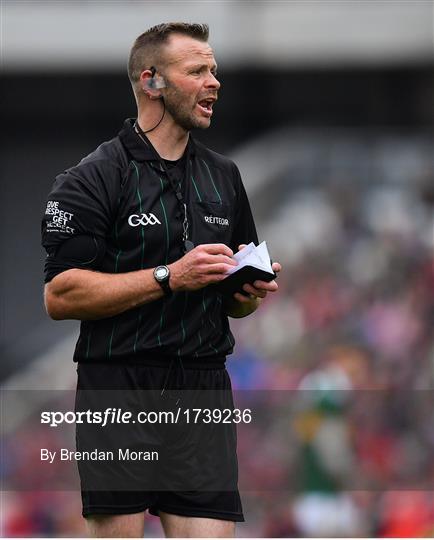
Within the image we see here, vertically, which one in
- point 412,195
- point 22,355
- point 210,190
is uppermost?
point 210,190

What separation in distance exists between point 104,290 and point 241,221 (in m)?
0.66

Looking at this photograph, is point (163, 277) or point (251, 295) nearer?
point (163, 277)

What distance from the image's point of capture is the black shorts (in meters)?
4.13

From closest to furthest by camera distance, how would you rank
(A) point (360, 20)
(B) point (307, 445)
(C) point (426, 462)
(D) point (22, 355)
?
(B) point (307, 445), (C) point (426, 462), (D) point (22, 355), (A) point (360, 20)

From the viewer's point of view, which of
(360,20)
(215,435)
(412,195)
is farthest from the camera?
(360,20)

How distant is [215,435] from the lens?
426 centimetres

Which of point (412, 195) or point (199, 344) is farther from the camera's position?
point (412, 195)

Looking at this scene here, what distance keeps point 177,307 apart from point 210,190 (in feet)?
1.40

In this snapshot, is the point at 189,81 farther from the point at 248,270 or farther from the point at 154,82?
the point at 248,270

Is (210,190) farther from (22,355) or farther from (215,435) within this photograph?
(22,355)

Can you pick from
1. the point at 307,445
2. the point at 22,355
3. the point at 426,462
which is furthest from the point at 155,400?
the point at 22,355

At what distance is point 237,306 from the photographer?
14.1ft

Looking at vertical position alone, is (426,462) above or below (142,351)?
below

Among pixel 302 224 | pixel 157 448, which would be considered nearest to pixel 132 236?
pixel 157 448
